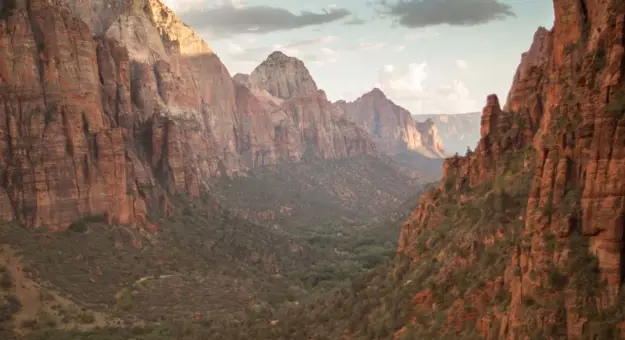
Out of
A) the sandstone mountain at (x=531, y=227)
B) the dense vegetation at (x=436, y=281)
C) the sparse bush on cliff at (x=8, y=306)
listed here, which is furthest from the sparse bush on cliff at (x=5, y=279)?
the sandstone mountain at (x=531, y=227)

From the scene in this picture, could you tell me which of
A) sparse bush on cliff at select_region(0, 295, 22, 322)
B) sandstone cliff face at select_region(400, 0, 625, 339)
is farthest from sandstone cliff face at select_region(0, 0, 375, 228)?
sandstone cliff face at select_region(400, 0, 625, 339)

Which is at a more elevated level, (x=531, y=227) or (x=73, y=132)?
(x=73, y=132)

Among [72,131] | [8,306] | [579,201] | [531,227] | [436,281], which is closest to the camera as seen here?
[579,201]

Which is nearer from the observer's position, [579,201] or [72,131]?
[579,201]

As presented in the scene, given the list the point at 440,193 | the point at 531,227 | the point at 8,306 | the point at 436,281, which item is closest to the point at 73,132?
the point at 8,306

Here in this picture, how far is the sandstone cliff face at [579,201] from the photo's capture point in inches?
1265

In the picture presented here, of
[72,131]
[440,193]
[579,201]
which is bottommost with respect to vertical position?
[440,193]

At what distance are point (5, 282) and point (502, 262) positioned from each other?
50.4 m

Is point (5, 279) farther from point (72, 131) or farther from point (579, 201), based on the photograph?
point (579, 201)

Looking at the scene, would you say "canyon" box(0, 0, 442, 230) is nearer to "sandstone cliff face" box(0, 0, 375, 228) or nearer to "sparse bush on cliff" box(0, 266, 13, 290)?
"sandstone cliff face" box(0, 0, 375, 228)

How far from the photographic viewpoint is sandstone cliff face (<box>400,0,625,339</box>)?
32125mm

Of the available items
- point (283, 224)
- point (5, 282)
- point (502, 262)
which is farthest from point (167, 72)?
point (502, 262)

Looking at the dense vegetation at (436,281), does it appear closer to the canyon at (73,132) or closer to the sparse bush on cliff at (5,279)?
the sparse bush on cliff at (5,279)

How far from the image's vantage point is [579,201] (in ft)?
113
